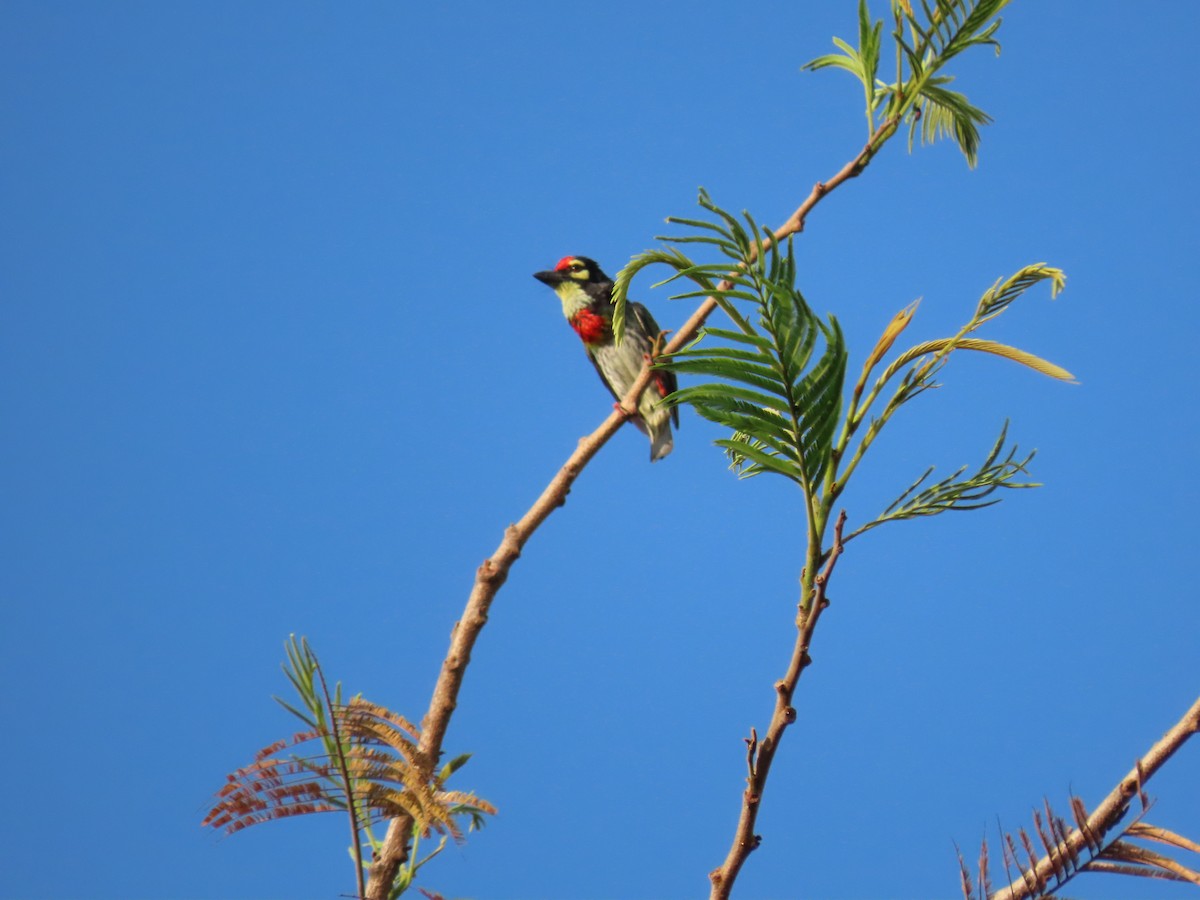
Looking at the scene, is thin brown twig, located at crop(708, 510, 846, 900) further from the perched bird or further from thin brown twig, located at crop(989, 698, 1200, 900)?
the perched bird

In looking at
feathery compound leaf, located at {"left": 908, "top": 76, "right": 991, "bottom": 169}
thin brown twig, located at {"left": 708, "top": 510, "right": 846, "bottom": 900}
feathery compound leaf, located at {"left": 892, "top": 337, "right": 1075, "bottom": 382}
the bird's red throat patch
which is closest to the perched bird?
the bird's red throat patch

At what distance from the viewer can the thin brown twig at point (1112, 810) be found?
0.93 metres

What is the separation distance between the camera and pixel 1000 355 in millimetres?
1242

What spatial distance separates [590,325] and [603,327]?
85 millimetres

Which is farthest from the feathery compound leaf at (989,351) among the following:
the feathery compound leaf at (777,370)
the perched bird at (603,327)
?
the perched bird at (603,327)

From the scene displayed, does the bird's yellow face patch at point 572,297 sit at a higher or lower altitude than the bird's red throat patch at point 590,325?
higher

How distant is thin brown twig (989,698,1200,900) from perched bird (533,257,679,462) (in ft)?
17.3

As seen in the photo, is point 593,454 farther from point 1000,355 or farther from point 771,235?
point 1000,355

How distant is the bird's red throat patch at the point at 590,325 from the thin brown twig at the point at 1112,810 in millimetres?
5499

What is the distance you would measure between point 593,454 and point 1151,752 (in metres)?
0.80

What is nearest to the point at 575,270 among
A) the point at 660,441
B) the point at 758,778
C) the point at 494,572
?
the point at 660,441

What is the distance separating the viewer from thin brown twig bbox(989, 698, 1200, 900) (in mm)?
935

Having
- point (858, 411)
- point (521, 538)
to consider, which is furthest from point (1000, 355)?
point (521, 538)

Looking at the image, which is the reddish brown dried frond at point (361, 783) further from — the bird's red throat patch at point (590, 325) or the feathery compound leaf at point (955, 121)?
Answer: the bird's red throat patch at point (590, 325)
